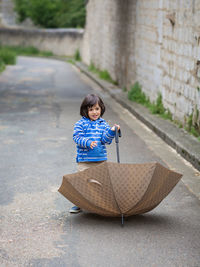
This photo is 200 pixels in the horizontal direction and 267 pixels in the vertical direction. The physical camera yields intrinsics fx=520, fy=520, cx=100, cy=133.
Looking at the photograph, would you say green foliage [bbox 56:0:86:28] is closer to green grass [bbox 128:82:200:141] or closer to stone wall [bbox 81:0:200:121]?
stone wall [bbox 81:0:200:121]

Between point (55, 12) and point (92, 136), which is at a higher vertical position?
point (92, 136)

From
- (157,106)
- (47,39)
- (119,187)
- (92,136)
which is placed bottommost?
(47,39)

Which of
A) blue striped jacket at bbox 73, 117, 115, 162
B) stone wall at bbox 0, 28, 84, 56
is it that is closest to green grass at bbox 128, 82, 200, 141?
blue striped jacket at bbox 73, 117, 115, 162

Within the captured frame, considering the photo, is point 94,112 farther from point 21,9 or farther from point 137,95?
point 21,9

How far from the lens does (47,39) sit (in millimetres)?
42625

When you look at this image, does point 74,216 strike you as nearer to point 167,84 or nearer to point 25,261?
point 25,261

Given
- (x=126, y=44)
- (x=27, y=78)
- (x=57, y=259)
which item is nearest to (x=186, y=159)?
(x=57, y=259)

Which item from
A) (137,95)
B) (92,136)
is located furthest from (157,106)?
(92,136)

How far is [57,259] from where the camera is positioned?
162 inches

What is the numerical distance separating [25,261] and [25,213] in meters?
1.20

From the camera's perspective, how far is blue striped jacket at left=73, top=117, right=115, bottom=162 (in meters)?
5.09

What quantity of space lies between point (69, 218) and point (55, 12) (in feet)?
163

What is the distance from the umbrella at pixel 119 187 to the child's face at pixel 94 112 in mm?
600

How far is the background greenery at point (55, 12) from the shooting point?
4959cm
